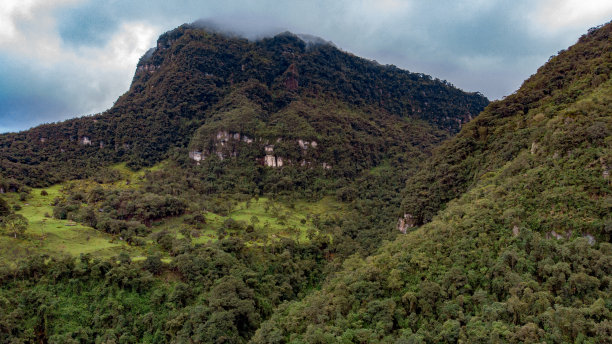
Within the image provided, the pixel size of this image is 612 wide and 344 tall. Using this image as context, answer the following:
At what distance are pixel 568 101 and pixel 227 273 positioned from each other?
173 feet

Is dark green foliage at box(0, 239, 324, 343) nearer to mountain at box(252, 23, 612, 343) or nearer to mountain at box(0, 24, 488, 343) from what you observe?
mountain at box(0, 24, 488, 343)

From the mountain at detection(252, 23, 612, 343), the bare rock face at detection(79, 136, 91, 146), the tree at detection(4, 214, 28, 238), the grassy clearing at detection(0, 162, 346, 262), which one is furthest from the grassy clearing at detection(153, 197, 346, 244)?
the bare rock face at detection(79, 136, 91, 146)

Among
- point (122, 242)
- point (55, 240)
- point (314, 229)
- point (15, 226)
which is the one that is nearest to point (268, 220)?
point (314, 229)

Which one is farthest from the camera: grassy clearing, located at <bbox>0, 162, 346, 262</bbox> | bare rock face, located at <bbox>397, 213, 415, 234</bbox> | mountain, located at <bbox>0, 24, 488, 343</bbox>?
bare rock face, located at <bbox>397, 213, 415, 234</bbox>

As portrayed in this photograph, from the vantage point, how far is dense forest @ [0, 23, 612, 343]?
25531 millimetres

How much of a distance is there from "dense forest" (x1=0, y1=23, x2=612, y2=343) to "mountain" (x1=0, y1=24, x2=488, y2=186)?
3.36 ft

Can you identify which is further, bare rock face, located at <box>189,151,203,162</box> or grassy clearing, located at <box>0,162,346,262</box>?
bare rock face, located at <box>189,151,203,162</box>

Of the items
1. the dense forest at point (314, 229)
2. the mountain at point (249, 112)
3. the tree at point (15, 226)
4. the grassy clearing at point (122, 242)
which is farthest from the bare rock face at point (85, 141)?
the tree at point (15, 226)

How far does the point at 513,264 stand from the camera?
86.0 feet

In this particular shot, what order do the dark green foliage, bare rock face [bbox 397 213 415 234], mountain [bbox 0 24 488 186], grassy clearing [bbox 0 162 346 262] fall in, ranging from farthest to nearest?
mountain [bbox 0 24 488 186]
bare rock face [bbox 397 213 415 234]
grassy clearing [bbox 0 162 346 262]
the dark green foliage

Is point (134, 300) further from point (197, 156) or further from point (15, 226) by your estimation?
point (197, 156)

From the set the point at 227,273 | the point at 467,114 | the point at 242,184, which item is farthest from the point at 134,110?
the point at 467,114

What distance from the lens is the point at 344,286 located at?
3262 cm

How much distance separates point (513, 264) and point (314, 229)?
140 feet
